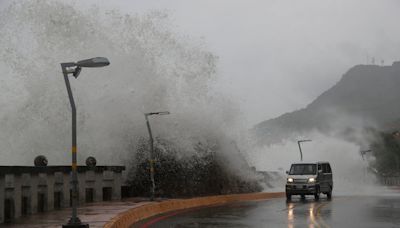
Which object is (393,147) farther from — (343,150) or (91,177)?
(91,177)

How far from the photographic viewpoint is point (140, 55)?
134 feet

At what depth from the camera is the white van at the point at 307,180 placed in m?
32.2

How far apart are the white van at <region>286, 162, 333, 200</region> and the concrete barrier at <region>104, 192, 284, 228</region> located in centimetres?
348

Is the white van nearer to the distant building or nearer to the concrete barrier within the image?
the concrete barrier

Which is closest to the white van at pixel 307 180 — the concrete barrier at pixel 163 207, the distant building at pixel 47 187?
the concrete barrier at pixel 163 207

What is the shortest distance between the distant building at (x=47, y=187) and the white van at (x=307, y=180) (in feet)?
32.1

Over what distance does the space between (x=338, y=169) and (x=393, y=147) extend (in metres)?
46.7

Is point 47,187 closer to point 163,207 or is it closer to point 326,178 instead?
point 163,207

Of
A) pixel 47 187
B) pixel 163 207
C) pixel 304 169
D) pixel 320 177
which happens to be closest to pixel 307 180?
pixel 304 169

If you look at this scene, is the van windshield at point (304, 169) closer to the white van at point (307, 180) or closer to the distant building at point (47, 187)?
the white van at point (307, 180)

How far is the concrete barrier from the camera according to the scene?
17.2 metres

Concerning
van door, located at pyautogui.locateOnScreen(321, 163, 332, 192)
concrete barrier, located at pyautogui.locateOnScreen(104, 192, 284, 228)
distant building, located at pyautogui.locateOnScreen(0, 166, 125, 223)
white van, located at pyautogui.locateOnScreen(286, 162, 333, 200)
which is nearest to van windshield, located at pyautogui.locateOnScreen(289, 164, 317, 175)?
white van, located at pyautogui.locateOnScreen(286, 162, 333, 200)

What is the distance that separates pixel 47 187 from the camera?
2136cm

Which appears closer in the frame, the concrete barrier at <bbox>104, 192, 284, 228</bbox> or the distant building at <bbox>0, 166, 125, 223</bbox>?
the concrete barrier at <bbox>104, 192, 284, 228</bbox>
